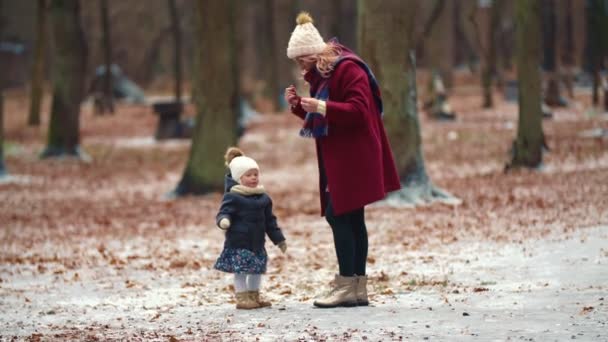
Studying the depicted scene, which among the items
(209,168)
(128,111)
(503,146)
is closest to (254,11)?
(128,111)

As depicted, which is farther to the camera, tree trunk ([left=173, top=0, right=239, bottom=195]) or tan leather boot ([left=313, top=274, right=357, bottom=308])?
tree trunk ([left=173, top=0, right=239, bottom=195])

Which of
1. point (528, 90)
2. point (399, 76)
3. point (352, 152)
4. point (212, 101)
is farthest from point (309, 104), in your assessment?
point (528, 90)

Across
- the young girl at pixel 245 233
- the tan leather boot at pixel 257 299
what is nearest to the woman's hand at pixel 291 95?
the young girl at pixel 245 233

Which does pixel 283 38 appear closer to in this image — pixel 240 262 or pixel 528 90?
pixel 528 90

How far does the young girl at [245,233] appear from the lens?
8742 millimetres

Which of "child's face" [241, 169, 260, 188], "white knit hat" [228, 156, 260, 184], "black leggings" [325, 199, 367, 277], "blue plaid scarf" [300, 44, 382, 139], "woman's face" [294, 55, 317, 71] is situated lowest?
"black leggings" [325, 199, 367, 277]

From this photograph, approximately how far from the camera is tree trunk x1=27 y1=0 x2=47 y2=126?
3272cm

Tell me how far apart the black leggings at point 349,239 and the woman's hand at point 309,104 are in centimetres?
75

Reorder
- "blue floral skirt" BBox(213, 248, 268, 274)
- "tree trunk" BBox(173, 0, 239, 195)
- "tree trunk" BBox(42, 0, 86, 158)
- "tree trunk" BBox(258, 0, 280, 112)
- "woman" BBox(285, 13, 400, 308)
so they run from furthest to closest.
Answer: "tree trunk" BBox(258, 0, 280, 112) → "tree trunk" BBox(42, 0, 86, 158) → "tree trunk" BBox(173, 0, 239, 195) → "blue floral skirt" BBox(213, 248, 268, 274) → "woman" BBox(285, 13, 400, 308)

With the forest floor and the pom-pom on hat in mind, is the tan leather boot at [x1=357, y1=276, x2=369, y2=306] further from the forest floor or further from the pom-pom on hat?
the pom-pom on hat

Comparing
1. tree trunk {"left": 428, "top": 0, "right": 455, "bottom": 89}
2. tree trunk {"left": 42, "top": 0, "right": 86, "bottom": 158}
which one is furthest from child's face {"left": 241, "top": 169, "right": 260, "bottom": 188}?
tree trunk {"left": 428, "top": 0, "right": 455, "bottom": 89}

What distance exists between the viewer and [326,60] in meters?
8.39

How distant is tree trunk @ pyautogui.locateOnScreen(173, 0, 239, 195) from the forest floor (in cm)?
A: 41

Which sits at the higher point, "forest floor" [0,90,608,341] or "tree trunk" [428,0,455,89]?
"tree trunk" [428,0,455,89]
